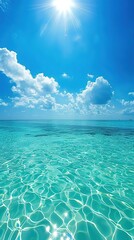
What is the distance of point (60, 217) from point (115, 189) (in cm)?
272

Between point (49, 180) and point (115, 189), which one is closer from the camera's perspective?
point (115, 189)

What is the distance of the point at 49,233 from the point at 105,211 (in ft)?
6.25

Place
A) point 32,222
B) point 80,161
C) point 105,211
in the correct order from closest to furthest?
point 32,222 → point 105,211 → point 80,161

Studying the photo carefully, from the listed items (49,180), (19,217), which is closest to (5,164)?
(49,180)

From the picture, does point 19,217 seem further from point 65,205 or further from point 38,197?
point 65,205

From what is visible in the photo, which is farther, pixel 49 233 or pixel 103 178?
pixel 103 178

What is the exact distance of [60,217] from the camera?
348 centimetres


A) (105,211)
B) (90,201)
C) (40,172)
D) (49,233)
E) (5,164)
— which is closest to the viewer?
(49,233)

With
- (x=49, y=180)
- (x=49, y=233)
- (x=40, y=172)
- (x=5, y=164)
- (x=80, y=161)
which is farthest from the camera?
(x=80, y=161)

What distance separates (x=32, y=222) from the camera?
3.30m

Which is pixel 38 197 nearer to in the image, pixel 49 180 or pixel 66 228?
pixel 49 180

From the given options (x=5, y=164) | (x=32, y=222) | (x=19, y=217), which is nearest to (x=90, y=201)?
(x=32, y=222)

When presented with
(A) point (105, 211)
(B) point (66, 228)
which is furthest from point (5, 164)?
(A) point (105, 211)

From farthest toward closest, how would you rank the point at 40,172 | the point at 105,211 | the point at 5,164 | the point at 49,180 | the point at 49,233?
the point at 5,164 → the point at 40,172 → the point at 49,180 → the point at 105,211 → the point at 49,233
